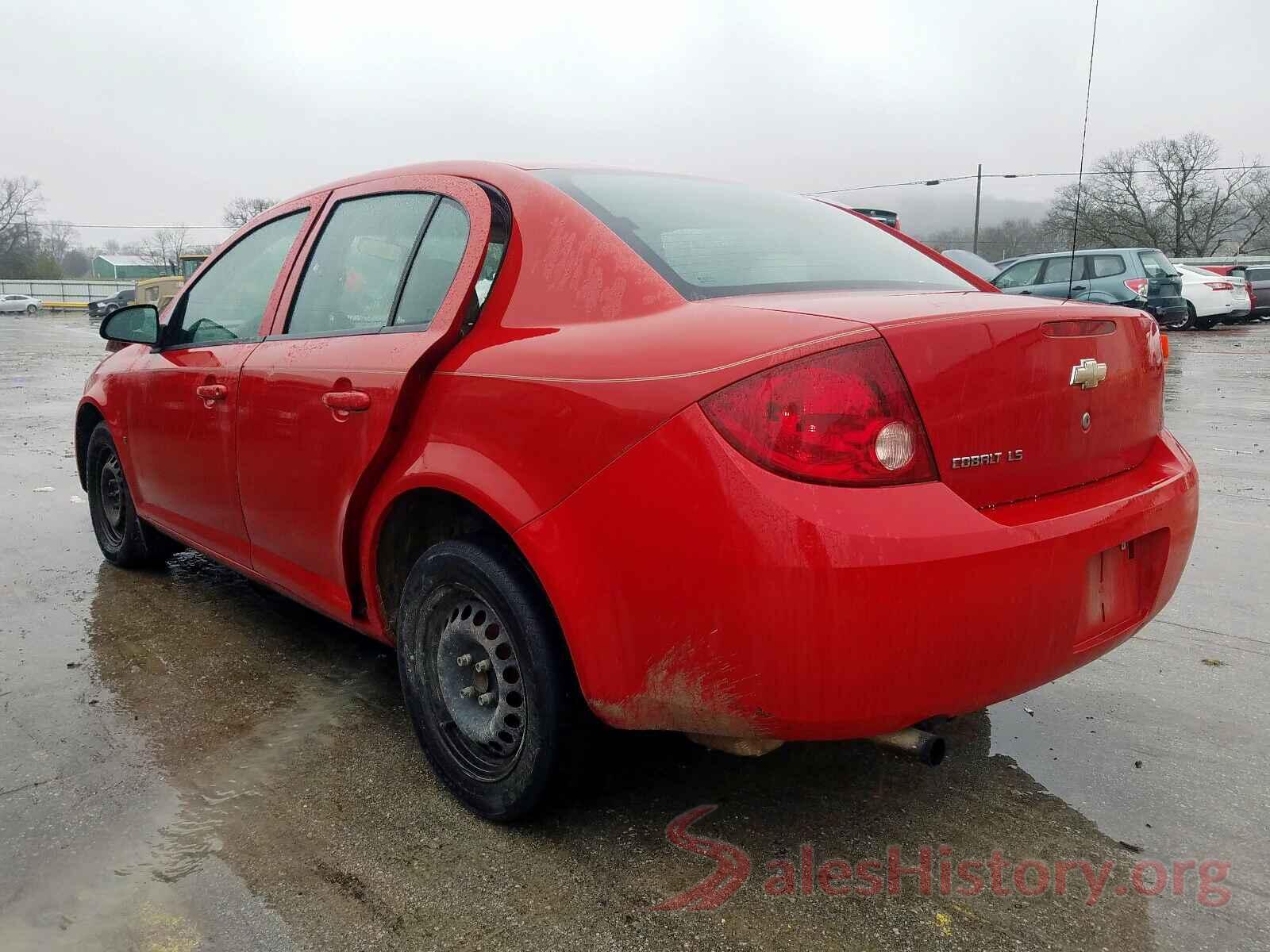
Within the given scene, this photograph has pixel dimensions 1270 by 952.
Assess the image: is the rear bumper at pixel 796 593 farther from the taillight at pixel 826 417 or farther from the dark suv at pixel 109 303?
the dark suv at pixel 109 303

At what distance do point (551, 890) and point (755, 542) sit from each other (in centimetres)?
92

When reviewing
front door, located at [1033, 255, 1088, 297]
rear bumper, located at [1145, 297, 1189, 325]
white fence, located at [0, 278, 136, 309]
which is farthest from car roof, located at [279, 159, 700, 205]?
white fence, located at [0, 278, 136, 309]

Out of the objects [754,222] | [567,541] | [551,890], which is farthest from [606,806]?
[754,222]

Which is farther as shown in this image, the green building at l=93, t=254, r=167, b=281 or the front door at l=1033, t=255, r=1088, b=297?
the green building at l=93, t=254, r=167, b=281

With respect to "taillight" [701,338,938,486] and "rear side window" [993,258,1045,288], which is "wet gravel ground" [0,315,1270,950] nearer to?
"taillight" [701,338,938,486]

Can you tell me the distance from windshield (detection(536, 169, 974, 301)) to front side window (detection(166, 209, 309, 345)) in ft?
3.83

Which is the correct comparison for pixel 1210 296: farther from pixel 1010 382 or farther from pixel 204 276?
pixel 1010 382

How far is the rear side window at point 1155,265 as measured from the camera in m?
15.8

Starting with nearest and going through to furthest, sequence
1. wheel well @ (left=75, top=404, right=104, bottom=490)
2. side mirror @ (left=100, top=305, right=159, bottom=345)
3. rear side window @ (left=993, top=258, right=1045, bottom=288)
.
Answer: side mirror @ (left=100, top=305, right=159, bottom=345)
wheel well @ (left=75, top=404, right=104, bottom=490)
rear side window @ (left=993, top=258, right=1045, bottom=288)

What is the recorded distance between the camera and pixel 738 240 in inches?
98.3

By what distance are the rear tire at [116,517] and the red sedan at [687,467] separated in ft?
5.13

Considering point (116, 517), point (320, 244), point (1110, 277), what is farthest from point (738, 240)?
point (1110, 277)

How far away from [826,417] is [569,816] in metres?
1.19

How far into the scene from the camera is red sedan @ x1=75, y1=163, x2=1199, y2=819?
177 centimetres
